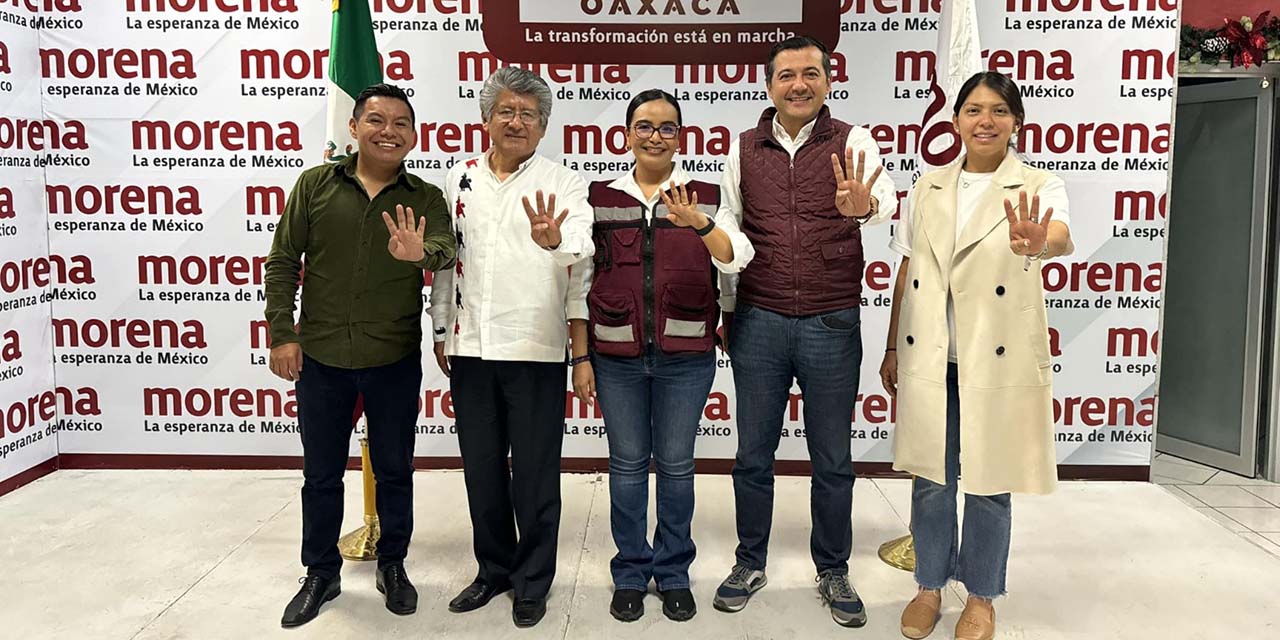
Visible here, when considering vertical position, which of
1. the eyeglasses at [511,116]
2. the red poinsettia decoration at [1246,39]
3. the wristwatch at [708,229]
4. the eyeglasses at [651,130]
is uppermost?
the red poinsettia decoration at [1246,39]

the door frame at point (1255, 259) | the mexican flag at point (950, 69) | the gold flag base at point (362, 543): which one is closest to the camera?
the mexican flag at point (950, 69)

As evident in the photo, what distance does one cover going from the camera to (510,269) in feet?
8.76

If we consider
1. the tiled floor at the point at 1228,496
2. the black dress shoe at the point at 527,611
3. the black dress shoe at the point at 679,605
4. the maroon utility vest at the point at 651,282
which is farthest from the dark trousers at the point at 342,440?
the tiled floor at the point at 1228,496

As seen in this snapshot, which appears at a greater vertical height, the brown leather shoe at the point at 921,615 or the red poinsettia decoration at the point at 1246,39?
the red poinsettia decoration at the point at 1246,39

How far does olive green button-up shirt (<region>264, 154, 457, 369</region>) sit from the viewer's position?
268 centimetres

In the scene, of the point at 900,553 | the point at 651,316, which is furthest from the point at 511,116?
the point at 900,553

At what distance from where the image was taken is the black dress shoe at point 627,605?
2.82 metres

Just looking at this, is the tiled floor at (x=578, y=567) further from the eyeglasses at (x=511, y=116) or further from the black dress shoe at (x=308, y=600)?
the eyeglasses at (x=511, y=116)

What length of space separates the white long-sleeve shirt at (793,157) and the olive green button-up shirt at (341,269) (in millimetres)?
881

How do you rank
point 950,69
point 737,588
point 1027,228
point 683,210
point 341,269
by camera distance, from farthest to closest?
point 950,69 < point 737,588 < point 341,269 < point 683,210 < point 1027,228

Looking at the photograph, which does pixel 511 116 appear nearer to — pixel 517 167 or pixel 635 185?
pixel 517 167

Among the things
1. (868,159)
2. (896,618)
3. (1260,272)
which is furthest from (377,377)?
(1260,272)

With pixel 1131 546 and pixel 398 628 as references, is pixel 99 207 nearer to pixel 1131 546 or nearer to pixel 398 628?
pixel 398 628

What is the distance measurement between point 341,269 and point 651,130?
3.46 feet
